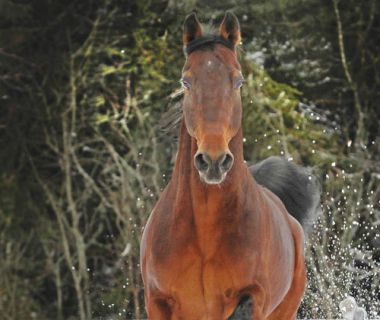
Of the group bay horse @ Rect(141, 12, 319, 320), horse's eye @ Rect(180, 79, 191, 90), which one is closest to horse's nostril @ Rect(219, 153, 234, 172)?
bay horse @ Rect(141, 12, 319, 320)

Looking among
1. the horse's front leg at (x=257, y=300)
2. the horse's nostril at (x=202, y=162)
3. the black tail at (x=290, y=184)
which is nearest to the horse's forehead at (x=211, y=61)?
the horse's nostril at (x=202, y=162)

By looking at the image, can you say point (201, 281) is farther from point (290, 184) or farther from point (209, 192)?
point (290, 184)

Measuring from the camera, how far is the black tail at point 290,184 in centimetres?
650

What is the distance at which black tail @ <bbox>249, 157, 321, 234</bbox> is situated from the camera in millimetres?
6500

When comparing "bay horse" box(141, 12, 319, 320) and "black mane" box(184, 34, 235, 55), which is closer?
"bay horse" box(141, 12, 319, 320)

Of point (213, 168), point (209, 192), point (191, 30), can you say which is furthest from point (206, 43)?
point (213, 168)

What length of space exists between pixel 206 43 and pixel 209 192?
0.68m

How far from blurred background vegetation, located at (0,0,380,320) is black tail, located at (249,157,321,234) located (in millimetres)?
7413

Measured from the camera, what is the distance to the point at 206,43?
15.4ft

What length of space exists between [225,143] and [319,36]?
12580mm

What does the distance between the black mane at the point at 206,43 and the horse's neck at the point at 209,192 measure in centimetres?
37

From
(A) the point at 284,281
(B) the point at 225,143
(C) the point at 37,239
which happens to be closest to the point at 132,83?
(C) the point at 37,239

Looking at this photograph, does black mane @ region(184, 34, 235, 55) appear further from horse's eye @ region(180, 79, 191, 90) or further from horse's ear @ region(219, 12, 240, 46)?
horse's eye @ region(180, 79, 191, 90)

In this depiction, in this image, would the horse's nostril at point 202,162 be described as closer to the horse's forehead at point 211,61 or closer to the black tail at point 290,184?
the horse's forehead at point 211,61
